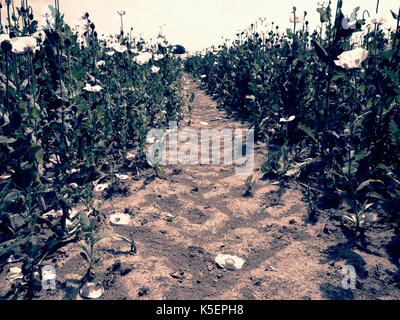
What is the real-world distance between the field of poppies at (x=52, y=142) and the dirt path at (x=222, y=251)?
262 millimetres

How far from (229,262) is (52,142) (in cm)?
241

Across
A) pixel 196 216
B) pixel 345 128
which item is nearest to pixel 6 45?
pixel 196 216

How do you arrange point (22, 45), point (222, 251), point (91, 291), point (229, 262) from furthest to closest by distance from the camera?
1. point (222, 251)
2. point (229, 262)
3. point (22, 45)
4. point (91, 291)

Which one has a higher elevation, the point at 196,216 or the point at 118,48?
the point at 118,48

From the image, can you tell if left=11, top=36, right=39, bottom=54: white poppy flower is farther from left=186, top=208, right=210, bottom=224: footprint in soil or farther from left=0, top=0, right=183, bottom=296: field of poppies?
left=186, top=208, right=210, bottom=224: footprint in soil

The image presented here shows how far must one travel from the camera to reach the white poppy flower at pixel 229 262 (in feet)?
7.91

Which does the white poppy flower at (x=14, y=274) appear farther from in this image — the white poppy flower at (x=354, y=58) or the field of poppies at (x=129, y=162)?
the white poppy flower at (x=354, y=58)

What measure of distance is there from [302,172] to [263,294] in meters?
1.96

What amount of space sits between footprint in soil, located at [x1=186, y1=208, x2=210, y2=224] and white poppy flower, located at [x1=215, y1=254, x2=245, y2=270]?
578mm

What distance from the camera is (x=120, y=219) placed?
296 centimetres

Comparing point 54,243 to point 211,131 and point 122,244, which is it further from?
point 211,131

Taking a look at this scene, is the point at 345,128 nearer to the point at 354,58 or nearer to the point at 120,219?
the point at 354,58
